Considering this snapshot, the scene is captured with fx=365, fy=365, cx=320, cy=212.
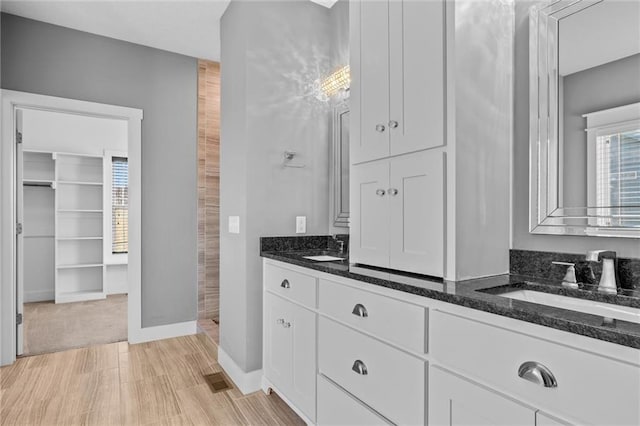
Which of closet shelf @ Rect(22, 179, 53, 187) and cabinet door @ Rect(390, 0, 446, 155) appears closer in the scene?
cabinet door @ Rect(390, 0, 446, 155)

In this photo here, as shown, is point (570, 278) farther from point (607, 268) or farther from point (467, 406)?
point (467, 406)

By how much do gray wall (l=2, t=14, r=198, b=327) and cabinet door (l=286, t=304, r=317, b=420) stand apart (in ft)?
6.14

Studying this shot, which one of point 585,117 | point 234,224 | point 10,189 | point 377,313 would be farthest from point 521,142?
point 10,189

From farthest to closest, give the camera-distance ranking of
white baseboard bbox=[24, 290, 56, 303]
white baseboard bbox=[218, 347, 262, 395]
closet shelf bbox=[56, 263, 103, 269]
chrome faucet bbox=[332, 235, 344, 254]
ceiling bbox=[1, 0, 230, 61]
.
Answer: closet shelf bbox=[56, 263, 103, 269]
white baseboard bbox=[24, 290, 56, 303]
ceiling bbox=[1, 0, 230, 61]
chrome faucet bbox=[332, 235, 344, 254]
white baseboard bbox=[218, 347, 262, 395]

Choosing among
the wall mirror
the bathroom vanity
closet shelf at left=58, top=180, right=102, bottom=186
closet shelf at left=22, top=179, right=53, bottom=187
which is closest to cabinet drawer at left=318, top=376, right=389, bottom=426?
the bathroom vanity

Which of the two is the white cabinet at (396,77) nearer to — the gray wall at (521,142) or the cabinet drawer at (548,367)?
the gray wall at (521,142)

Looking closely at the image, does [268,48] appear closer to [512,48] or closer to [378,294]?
[512,48]

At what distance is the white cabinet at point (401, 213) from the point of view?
1.43 meters

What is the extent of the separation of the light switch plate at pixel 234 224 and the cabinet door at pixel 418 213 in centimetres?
122

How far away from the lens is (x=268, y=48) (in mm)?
2480

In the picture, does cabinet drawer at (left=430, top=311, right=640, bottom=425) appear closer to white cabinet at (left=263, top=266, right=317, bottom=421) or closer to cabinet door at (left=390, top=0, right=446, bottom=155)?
cabinet door at (left=390, top=0, right=446, bottom=155)

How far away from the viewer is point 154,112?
134 inches

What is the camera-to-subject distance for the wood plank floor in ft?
6.89

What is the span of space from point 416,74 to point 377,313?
985 millimetres
